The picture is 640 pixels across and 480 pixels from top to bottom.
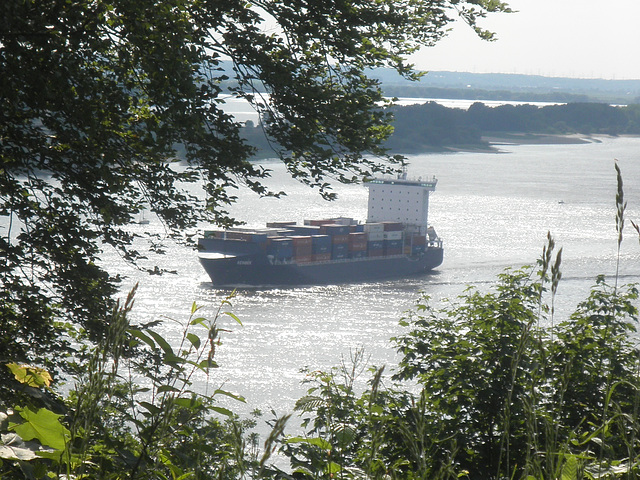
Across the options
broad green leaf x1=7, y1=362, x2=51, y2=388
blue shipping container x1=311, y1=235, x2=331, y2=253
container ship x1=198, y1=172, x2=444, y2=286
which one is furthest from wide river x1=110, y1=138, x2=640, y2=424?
blue shipping container x1=311, y1=235, x2=331, y2=253

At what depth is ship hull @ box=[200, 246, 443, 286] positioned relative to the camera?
1375 inches

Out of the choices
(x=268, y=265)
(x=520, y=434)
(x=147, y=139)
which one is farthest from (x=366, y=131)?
(x=268, y=265)

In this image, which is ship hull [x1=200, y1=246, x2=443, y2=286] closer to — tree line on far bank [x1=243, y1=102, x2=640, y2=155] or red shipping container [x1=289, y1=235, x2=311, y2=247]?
red shipping container [x1=289, y1=235, x2=311, y2=247]

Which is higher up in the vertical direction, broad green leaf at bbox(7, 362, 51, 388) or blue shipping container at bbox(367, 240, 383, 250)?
broad green leaf at bbox(7, 362, 51, 388)

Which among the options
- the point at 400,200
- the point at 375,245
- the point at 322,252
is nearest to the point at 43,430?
the point at 322,252

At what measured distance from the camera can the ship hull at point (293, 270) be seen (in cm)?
3494

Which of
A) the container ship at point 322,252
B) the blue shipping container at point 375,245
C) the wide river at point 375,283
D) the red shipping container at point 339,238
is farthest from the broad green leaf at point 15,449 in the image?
the blue shipping container at point 375,245

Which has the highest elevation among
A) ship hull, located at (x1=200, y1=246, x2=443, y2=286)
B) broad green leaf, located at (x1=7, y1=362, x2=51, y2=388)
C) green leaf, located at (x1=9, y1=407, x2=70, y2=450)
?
green leaf, located at (x1=9, y1=407, x2=70, y2=450)

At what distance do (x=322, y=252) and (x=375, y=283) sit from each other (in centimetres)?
349

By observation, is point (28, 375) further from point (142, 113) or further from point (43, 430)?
point (142, 113)

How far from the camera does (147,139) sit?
13.3 feet

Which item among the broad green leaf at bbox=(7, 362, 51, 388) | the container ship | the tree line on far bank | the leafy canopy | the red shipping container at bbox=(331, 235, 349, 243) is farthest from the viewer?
the tree line on far bank

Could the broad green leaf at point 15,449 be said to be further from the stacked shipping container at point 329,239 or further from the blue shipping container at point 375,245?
the blue shipping container at point 375,245

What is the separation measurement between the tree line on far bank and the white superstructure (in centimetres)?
2911
